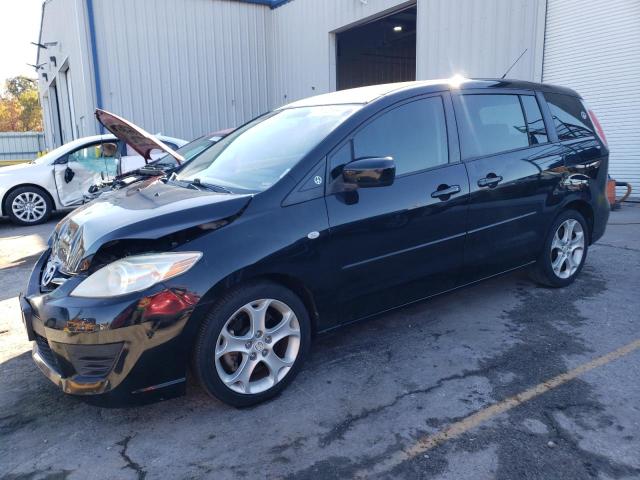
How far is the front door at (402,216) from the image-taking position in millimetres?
3010

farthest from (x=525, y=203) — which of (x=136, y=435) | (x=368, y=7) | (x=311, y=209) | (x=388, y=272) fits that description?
(x=368, y=7)

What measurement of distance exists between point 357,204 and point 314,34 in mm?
12762

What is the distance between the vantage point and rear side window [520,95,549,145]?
4102 mm

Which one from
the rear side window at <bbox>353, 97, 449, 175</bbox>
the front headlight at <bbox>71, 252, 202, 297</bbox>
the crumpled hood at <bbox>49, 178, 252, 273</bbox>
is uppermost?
the rear side window at <bbox>353, 97, 449, 175</bbox>

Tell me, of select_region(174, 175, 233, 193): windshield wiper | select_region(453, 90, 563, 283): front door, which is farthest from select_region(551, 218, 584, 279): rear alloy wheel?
select_region(174, 175, 233, 193): windshield wiper

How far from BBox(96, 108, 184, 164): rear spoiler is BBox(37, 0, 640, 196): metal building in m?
7.37

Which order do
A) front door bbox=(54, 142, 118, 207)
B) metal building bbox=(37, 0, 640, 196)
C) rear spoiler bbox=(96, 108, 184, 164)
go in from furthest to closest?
1. metal building bbox=(37, 0, 640, 196)
2. front door bbox=(54, 142, 118, 207)
3. rear spoiler bbox=(96, 108, 184, 164)

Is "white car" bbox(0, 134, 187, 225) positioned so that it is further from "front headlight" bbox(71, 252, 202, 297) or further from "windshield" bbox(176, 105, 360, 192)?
"front headlight" bbox(71, 252, 202, 297)

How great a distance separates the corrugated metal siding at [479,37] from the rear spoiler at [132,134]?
24.0 feet

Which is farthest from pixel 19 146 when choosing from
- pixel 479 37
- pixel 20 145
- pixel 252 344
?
pixel 252 344

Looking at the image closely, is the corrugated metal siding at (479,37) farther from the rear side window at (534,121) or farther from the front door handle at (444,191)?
the front door handle at (444,191)

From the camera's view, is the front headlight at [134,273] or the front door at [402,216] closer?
the front headlight at [134,273]

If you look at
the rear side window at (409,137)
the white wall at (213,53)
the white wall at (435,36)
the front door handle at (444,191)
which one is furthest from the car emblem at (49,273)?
the white wall at (213,53)

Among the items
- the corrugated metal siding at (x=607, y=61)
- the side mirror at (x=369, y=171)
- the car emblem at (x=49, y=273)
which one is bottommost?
the car emblem at (x=49, y=273)
